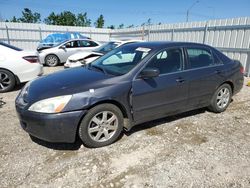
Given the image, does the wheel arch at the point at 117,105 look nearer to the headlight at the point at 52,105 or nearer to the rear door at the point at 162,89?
the rear door at the point at 162,89

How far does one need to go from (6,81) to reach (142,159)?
4783 mm

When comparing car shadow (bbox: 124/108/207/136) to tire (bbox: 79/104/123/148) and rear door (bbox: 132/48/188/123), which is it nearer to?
rear door (bbox: 132/48/188/123)

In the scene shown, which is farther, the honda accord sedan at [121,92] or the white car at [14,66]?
the white car at [14,66]

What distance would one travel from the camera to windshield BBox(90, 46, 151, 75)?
137 inches

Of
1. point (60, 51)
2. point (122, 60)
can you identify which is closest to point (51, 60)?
point (60, 51)

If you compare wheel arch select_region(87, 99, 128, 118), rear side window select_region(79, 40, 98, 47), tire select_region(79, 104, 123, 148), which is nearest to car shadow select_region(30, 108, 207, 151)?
tire select_region(79, 104, 123, 148)

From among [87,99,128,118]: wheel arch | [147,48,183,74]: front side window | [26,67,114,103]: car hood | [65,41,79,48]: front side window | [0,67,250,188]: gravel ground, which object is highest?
[65,41,79,48]: front side window

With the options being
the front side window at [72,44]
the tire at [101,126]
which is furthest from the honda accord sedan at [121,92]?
the front side window at [72,44]

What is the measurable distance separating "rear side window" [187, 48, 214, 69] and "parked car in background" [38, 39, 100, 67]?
8367 millimetres

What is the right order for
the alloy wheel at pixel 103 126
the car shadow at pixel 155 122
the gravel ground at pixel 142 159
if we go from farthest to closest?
1. the car shadow at pixel 155 122
2. the alloy wheel at pixel 103 126
3. the gravel ground at pixel 142 159

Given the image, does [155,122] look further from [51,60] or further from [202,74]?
[51,60]

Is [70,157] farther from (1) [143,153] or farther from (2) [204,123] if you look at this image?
(2) [204,123]

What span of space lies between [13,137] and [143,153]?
2.11m

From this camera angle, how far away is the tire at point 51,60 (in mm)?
10891
